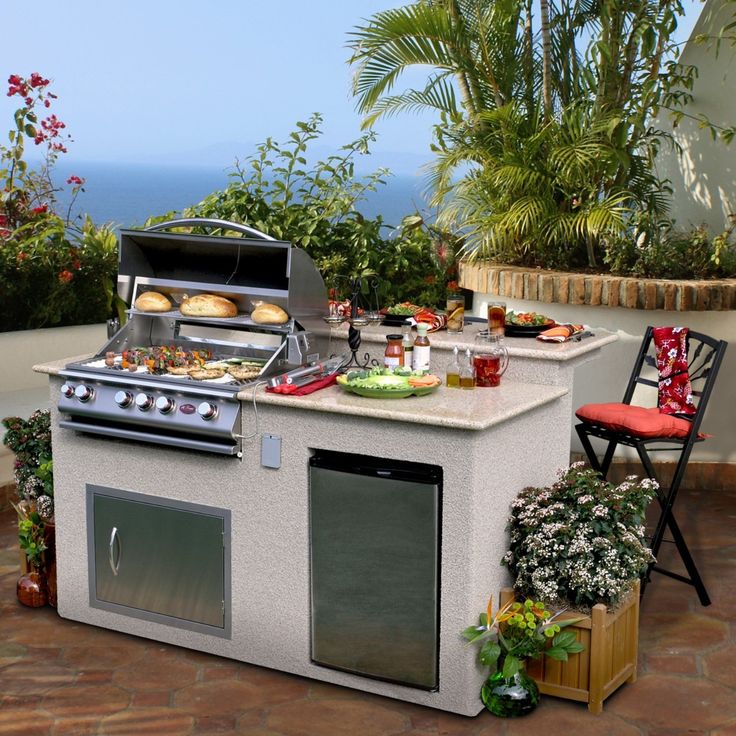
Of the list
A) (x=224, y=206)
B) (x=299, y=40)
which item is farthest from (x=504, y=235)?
(x=299, y=40)

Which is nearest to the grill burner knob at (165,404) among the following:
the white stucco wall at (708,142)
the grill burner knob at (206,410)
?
the grill burner knob at (206,410)

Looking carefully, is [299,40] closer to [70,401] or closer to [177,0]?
[177,0]

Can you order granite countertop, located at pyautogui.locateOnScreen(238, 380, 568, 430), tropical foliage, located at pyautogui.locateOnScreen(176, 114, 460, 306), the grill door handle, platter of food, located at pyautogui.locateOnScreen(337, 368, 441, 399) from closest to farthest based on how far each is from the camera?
granite countertop, located at pyautogui.locateOnScreen(238, 380, 568, 430) → platter of food, located at pyautogui.locateOnScreen(337, 368, 441, 399) → the grill door handle → tropical foliage, located at pyautogui.locateOnScreen(176, 114, 460, 306)

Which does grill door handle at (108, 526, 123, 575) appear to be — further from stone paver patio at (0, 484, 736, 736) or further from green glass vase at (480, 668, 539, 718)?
green glass vase at (480, 668, 539, 718)

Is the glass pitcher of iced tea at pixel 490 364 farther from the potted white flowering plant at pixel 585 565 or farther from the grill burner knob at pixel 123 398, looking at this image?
the grill burner knob at pixel 123 398

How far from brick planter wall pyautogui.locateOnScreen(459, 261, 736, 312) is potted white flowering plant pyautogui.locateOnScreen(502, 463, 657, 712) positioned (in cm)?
247

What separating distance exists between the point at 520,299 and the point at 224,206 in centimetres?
207

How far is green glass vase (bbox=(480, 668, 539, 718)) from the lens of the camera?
4.02 meters

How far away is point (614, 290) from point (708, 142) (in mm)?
1311

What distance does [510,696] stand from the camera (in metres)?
4.02

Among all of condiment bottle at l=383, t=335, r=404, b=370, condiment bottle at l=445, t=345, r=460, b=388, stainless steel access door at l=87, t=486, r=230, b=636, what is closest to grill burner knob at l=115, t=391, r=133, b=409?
stainless steel access door at l=87, t=486, r=230, b=636

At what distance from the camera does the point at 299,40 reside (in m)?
60.7

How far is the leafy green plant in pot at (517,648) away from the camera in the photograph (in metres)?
4.02

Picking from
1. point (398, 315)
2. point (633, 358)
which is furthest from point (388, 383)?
point (633, 358)
